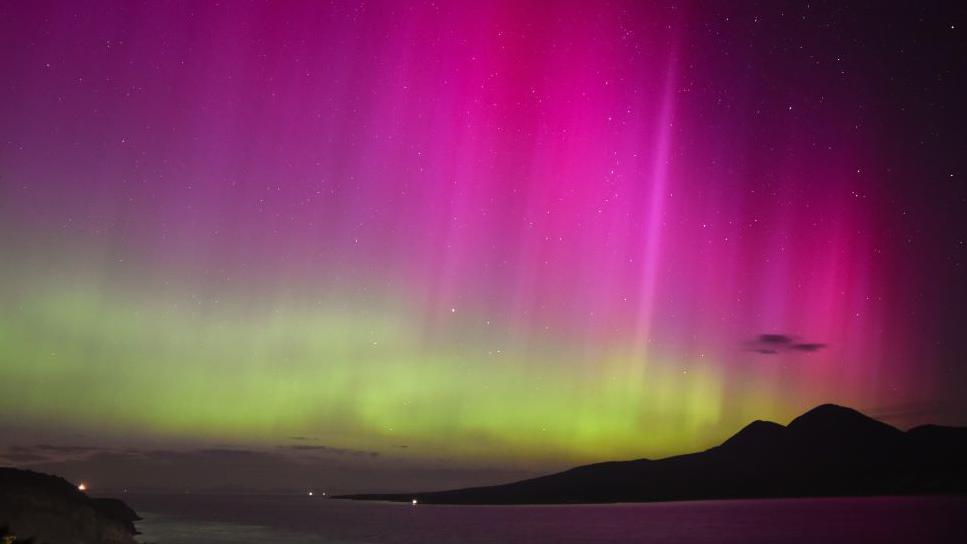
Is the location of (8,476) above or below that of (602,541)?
above

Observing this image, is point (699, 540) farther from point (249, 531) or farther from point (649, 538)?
point (249, 531)

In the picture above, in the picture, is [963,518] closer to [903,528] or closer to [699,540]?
[903,528]

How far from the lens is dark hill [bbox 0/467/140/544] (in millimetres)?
71625

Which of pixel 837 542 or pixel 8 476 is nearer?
pixel 8 476

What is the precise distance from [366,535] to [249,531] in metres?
24.9

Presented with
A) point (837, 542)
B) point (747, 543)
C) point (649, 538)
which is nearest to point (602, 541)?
point (649, 538)

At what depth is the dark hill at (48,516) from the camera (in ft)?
235

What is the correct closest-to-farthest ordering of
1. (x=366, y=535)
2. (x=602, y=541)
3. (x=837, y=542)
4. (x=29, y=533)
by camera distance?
(x=29, y=533) < (x=837, y=542) < (x=602, y=541) < (x=366, y=535)

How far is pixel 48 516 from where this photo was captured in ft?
243

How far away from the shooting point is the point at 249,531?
14425cm

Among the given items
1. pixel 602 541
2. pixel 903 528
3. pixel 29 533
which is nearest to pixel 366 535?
pixel 602 541

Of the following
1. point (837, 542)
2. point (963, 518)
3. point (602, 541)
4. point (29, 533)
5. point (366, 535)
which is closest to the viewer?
point (29, 533)

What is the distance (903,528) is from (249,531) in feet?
410

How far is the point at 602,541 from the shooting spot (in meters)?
128
